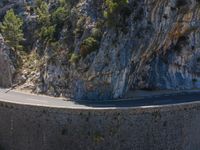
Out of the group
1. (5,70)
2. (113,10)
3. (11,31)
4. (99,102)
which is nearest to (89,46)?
(113,10)

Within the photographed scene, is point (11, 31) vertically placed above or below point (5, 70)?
above

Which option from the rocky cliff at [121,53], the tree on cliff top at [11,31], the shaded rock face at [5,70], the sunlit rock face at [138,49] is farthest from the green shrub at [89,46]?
the tree on cliff top at [11,31]

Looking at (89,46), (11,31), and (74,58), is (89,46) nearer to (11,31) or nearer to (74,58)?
(74,58)

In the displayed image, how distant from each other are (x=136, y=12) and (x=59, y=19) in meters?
11.2

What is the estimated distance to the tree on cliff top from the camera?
66125 millimetres

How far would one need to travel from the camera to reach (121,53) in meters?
57.0

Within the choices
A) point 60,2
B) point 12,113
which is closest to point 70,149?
point 12,113

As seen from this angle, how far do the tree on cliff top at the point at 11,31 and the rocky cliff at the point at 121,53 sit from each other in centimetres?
323

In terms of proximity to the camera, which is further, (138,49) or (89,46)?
(89,46)

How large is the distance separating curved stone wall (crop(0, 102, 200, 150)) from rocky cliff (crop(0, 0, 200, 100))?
5.81 meters

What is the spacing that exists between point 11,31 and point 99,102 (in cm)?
1648

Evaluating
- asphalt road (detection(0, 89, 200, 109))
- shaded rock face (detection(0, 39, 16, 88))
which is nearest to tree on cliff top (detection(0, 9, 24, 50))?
shaded rock face (detection(0, 39, 16, 88))

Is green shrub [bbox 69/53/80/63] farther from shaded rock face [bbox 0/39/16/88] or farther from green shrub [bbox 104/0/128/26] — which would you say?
shaded rock face [bbox 0/39/16/88]

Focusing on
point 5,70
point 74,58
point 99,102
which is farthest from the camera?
point 5,70
